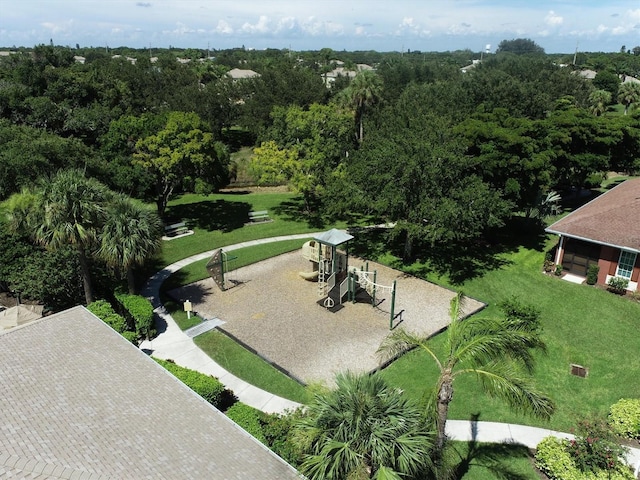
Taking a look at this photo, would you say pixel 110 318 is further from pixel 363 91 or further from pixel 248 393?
pixel 363 91

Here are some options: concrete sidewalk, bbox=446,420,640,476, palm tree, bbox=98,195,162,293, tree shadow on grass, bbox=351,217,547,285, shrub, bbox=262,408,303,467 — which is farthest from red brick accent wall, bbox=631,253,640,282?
palm tree, bbox=98,195,162,293

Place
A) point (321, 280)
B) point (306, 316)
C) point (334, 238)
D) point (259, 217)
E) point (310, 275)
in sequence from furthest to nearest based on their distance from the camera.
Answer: point (259, 217)
point (310, 275)
point (321, 280)
point (334, 238)
point (306, 316)

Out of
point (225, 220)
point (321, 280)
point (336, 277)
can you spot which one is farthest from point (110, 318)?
point (225, 220)

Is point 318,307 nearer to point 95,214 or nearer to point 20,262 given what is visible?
point 95,214

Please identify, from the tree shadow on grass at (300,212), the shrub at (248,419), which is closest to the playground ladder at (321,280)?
the shrub at (248,419)

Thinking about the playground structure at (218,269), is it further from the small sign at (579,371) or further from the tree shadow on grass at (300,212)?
the small sign at (579,371)

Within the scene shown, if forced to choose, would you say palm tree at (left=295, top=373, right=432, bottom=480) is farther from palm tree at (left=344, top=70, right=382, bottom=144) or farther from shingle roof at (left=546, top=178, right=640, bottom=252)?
palm tree at (left=344, top=70, right=382, bottom=144)
